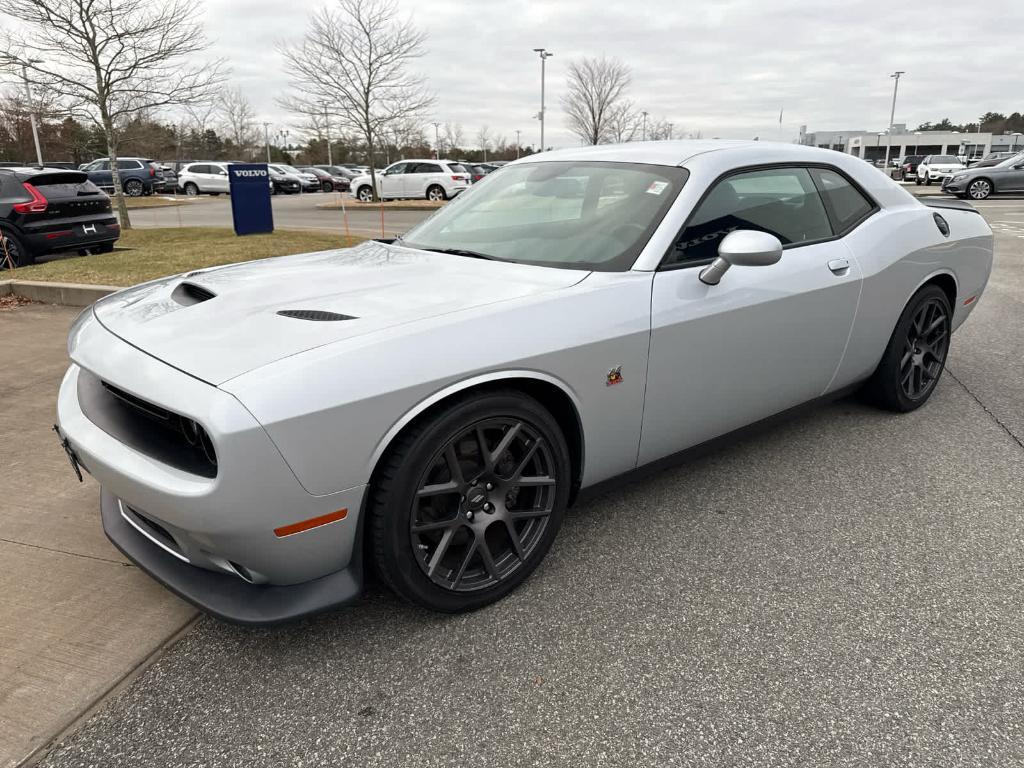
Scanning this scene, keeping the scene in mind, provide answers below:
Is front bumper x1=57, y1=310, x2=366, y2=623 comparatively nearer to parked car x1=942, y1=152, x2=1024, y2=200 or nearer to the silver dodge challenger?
the silver dodge challenger

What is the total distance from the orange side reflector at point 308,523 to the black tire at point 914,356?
3.24 metres

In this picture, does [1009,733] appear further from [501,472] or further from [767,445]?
[767,445]

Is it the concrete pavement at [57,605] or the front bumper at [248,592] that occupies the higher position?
the front bumper at [248,592]

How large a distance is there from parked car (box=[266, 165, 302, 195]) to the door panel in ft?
114

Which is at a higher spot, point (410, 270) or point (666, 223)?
point (666, 223)

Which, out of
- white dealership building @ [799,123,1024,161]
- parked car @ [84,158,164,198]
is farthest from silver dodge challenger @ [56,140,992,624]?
white dealership building @ [799,123,1024,161]

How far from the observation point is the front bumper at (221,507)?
1.85 metres

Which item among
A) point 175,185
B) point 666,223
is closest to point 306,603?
point 666,223

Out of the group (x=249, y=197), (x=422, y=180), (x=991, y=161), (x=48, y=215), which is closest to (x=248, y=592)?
(x=48, y=215)

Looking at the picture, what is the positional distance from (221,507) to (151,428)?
1.76 ft

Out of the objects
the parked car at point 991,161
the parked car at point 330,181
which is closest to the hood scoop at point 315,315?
the parked car at point 991,161

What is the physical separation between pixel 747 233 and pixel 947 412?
2484 millimetres

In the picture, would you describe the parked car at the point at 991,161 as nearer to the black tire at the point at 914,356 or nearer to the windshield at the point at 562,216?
the black tire at the point at 914,356

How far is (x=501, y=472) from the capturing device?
7.93ft
